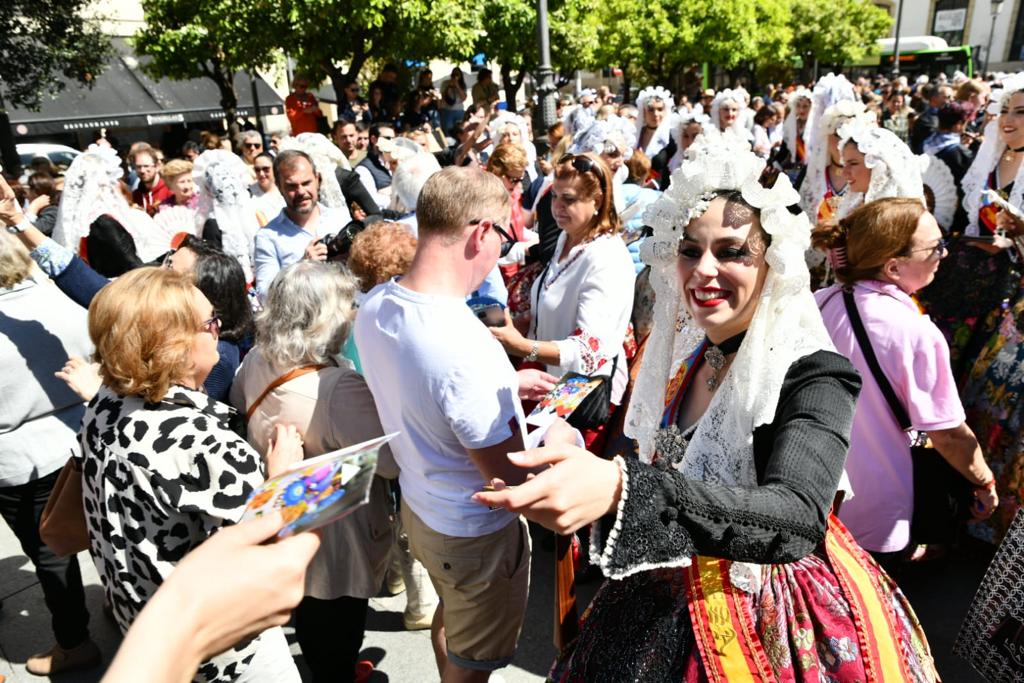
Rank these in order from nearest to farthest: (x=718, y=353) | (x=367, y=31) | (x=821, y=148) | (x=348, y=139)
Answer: (x=718, y=353)
(x=821, y=148)
(x=348, y=139)
(x=367, y=31)

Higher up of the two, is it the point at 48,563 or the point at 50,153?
the point at 50,153

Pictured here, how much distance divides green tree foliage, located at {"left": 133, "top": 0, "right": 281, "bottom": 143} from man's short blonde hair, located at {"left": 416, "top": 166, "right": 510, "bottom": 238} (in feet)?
38.1

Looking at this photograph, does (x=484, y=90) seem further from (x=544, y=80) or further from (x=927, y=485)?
(x=927, y=485)

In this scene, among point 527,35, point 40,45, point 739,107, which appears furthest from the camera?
point 527,35

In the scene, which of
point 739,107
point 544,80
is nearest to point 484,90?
point 544,80

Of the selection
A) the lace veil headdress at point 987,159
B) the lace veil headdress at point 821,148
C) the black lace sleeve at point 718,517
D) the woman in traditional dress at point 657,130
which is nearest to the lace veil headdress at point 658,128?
the woman in traditional dress at point 657,130

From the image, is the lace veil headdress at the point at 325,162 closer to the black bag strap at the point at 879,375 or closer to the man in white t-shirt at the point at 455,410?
the man in white t-shirt at the point at 455,410

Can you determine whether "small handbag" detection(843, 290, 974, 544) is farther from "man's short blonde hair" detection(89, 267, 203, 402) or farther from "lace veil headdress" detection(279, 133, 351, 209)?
"lace veil headdress" detection(279, 133, 351, 209)

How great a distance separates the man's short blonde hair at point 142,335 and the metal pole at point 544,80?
30.6 ft

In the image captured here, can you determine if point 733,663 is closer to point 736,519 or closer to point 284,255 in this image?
point 736,519

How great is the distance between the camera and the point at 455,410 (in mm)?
1986

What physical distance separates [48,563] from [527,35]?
47.8ft

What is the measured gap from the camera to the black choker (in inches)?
72.4

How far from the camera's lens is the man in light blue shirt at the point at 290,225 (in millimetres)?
4156
